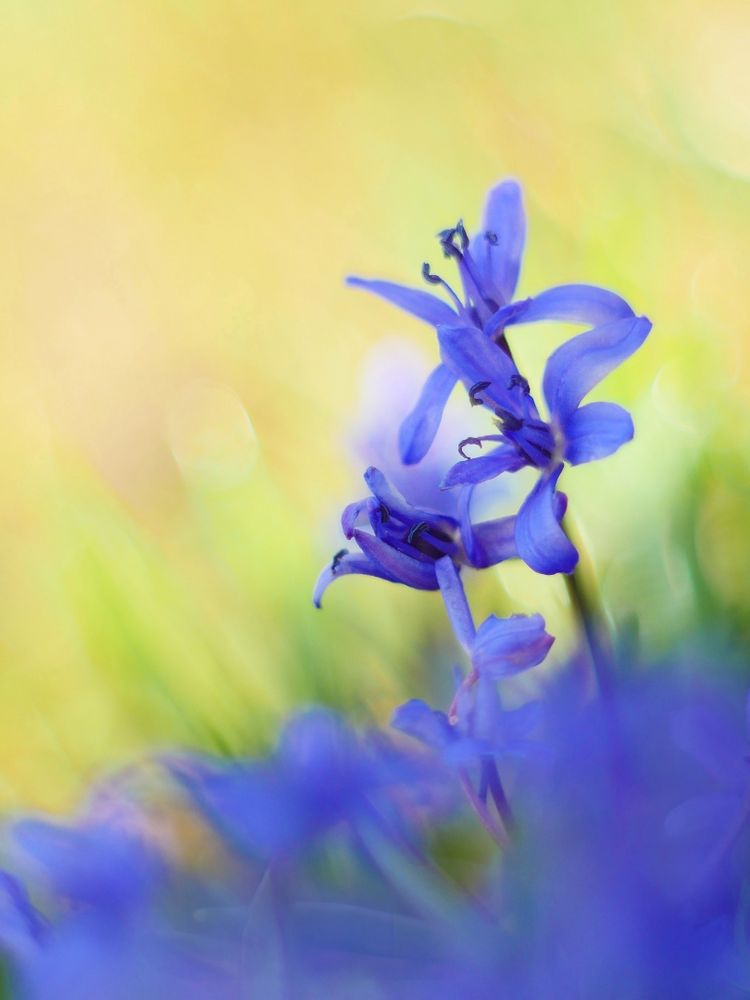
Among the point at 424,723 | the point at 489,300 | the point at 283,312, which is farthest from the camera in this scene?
the point at 283,312

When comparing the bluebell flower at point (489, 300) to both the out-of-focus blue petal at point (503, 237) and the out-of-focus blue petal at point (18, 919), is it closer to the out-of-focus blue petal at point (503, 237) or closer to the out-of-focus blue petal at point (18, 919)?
the out-of-focus blue petal at point (503, 237)

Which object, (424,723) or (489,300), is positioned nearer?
(424,723)

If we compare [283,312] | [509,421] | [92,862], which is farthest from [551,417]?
[283,312]

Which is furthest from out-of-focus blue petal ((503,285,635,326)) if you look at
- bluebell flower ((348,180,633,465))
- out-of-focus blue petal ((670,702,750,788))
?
out-of-focus blue petal ((670,702,750,788))

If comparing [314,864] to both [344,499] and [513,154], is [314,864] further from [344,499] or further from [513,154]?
[513,154]

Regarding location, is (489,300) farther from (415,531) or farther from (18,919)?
(18,919)

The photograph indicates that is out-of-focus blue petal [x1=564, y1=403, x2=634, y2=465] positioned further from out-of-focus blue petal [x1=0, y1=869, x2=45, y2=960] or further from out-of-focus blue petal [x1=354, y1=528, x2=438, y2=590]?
out-of-focus blue petal [x1=0, y1=869, x2=45, y2=960]
